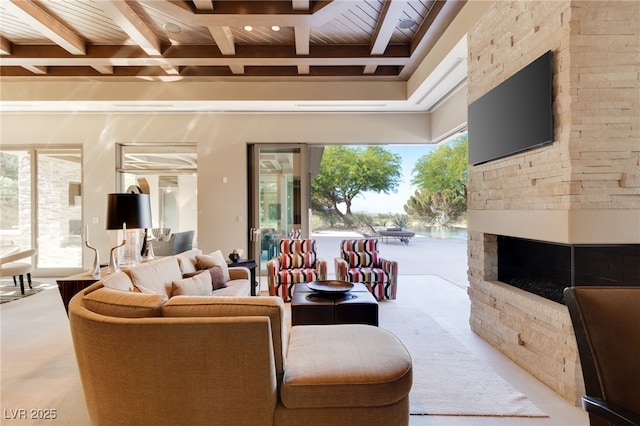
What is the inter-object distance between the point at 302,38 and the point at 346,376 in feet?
12.1

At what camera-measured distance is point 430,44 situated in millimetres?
4043

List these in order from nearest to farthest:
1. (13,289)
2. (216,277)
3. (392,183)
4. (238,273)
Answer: (216,277) → (238,273) → (13,289) → (392,183)

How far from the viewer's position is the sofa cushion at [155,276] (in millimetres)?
2359

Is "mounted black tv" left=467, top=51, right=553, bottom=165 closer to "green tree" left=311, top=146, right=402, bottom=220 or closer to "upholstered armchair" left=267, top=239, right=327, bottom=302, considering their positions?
"upholstered armchair" left=267, top=239, right=327, bottom=302

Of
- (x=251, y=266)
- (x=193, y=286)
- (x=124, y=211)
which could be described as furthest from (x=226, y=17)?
(x=251, y=266)

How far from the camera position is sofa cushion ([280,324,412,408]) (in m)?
1.49

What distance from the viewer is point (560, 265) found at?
2570 mm

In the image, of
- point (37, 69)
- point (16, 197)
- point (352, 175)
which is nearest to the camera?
point (37, 69)

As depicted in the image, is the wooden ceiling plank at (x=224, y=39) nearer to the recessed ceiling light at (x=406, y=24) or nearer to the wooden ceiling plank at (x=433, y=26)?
the recessed ceiling light at (x=406, y=24)

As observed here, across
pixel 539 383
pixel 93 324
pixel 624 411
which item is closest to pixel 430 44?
pixel 539 383

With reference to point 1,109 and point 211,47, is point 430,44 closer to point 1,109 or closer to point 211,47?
point 211,47

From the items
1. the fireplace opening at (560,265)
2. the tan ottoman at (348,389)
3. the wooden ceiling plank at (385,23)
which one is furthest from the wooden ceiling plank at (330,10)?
the tan ottoman at (348,389)

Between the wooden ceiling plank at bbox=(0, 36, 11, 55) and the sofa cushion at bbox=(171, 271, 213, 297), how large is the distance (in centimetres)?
416

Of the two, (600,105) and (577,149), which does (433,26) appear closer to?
(600,105)
